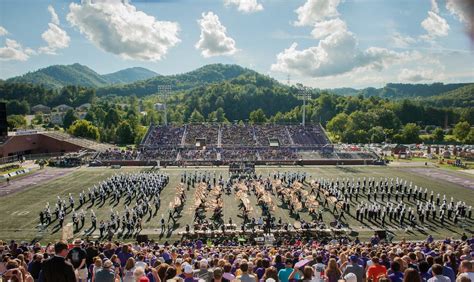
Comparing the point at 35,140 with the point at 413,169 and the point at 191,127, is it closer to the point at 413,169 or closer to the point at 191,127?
the point at 191,127

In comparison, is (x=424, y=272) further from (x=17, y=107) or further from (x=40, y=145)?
(x=17, y=107)

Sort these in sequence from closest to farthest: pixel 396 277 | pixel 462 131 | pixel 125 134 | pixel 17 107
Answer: pixel 396 277, pixel 125 134, pixel 462 131, pixel 17 107

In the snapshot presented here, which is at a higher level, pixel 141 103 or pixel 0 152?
pixel 141 103

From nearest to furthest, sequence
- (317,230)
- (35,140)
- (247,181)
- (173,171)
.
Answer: (317,230)
(247,181)
(173,171)
(35,140)

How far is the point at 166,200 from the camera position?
2480cm

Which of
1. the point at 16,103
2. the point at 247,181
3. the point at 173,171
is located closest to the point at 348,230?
the point at 247,181

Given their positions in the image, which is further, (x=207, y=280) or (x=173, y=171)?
(x=173, y=171)

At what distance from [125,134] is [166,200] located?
43125mm

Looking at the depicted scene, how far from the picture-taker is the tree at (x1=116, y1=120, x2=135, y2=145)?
64.8 meters

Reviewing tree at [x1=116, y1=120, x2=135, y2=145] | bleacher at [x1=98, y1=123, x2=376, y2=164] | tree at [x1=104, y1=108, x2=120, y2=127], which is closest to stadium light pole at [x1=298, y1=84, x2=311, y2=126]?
bleacher at [x1=98, y1=123, x2=376, y2=164]

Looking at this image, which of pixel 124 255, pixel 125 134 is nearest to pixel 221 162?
pixel 125 134

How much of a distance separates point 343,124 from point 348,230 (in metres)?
57.4

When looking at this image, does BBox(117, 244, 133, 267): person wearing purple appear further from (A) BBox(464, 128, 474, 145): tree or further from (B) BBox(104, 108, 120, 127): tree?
(A) BBox(464, 128, 474, 145): tree

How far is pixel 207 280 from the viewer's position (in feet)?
19.5
